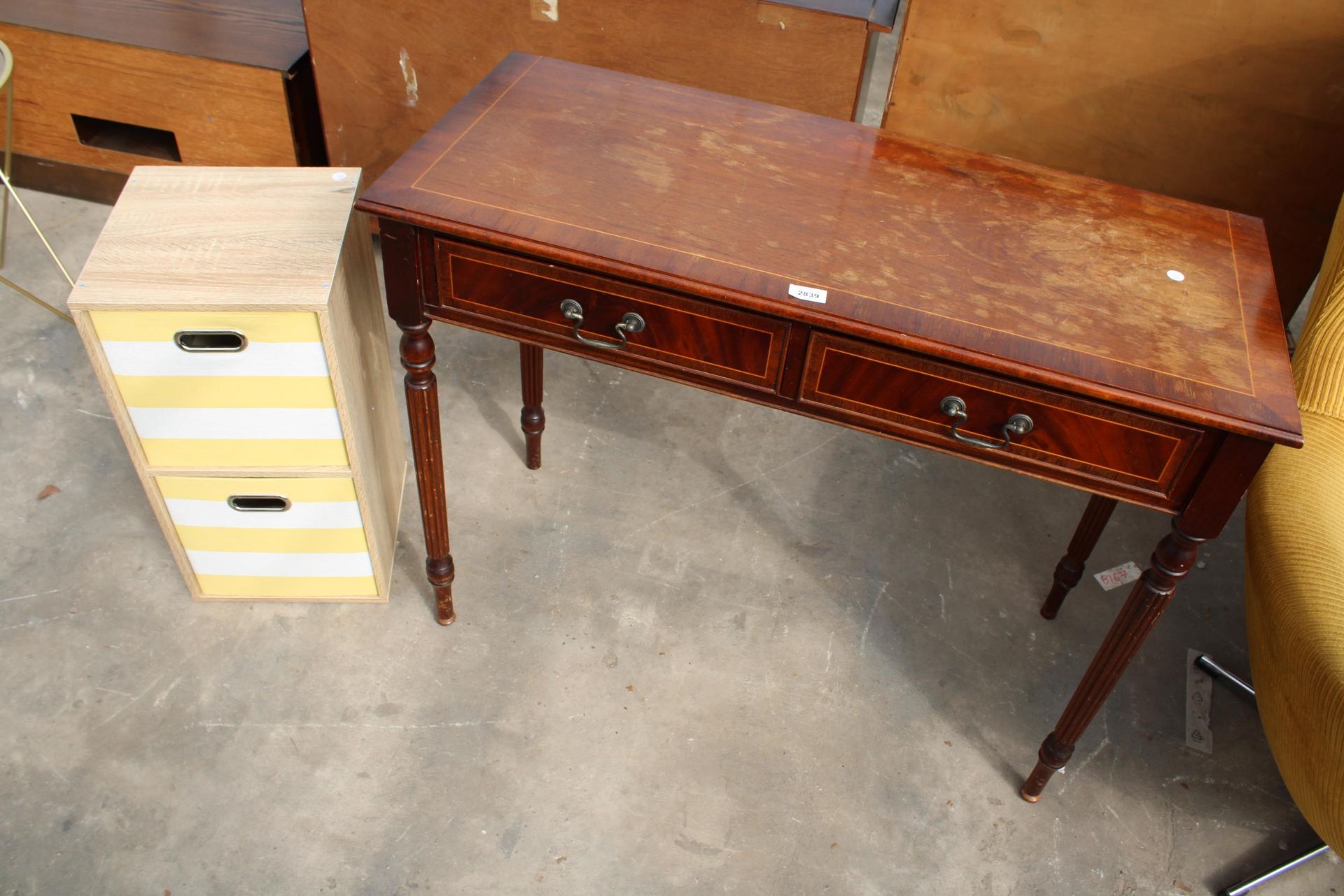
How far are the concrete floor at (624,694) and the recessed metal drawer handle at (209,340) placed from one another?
594mm

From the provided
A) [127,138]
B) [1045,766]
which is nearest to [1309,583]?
[1045,766]

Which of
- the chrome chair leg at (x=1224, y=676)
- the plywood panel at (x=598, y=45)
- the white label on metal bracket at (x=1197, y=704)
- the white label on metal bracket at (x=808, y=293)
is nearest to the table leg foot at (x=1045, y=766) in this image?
the white label on metal bracket at (x=1197, y=704)

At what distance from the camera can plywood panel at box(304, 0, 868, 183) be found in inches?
85.0

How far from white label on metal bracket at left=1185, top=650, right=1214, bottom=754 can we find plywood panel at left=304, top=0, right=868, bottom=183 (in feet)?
4.34

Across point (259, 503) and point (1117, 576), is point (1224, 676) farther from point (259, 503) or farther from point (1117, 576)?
point (259, 503)

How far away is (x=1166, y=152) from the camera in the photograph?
227cm

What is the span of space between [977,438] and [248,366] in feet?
3.61

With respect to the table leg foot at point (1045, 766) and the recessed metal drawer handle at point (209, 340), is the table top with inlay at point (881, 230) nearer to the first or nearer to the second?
the recessed metal drawer handle at point (209, 340)

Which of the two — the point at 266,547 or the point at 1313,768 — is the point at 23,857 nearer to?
the point at 266,547

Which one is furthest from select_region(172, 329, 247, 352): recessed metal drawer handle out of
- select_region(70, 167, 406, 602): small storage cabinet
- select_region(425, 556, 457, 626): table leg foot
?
select_region(425, 556, 457, 626): table leg foot

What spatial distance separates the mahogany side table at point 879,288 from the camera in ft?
4.31

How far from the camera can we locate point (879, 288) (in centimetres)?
137

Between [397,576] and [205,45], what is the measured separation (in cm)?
136

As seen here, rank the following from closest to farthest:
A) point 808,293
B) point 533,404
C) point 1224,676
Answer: point 808,293, point 1224,676, point 533,404
